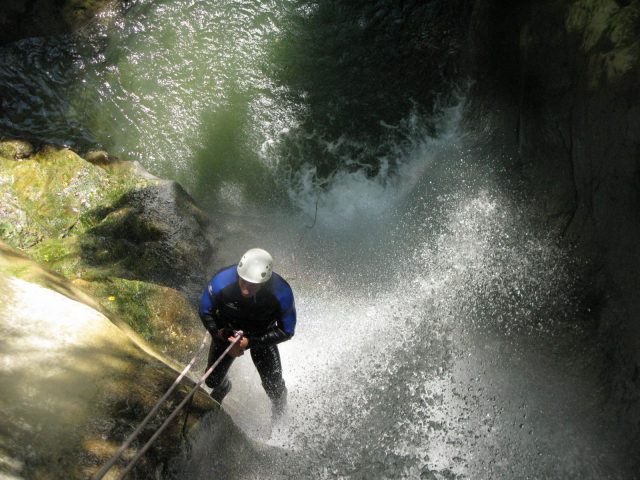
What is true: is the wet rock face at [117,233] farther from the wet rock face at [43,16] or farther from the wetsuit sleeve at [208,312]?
the wet rock face at [43,16]

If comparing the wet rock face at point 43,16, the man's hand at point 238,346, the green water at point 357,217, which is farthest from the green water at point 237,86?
the man's hand at point 238,346

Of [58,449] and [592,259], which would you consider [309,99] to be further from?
[58,449]

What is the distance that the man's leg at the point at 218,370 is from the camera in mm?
4309

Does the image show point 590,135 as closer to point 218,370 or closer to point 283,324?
point 283,324

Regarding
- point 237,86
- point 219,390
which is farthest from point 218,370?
point 237,86

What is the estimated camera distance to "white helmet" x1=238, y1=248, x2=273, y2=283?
12.1ft

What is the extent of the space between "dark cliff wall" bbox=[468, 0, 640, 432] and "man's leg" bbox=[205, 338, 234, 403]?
329 cm

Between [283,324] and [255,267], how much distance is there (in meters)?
0.66

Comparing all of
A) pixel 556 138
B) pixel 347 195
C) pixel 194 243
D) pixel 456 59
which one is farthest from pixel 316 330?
pixel 456 59

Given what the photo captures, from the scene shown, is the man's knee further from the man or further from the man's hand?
the man's hand

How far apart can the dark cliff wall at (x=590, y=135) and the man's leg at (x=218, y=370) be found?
129 inches

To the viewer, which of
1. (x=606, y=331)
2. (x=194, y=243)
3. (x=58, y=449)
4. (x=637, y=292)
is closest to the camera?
(x=58, y=449)

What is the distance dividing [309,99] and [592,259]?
5326 millimetres

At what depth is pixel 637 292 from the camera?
11.8 feet
